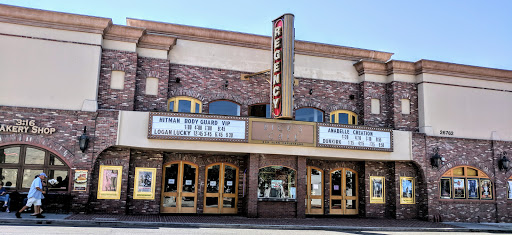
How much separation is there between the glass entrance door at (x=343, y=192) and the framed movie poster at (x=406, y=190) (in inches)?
81.0

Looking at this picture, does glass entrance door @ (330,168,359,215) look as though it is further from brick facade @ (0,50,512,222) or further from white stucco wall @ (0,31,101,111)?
white stucco wall @ (0,31,101,111)

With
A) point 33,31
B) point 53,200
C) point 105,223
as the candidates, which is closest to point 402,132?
point 105,223

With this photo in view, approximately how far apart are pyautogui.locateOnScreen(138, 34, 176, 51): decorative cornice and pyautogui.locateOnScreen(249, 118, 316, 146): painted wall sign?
4872 millimetres

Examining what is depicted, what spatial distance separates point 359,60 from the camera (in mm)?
21750

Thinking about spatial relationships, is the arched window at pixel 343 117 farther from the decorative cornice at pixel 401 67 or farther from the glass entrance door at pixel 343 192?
the decorative cornice at pixel 401 67

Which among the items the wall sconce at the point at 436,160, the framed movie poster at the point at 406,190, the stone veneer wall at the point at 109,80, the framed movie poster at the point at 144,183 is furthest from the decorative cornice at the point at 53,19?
the wall sconce at the point at 436,160

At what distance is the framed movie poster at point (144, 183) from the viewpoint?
58.1ft

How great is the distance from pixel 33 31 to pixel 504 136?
70.8 feet

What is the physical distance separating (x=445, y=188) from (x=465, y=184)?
3.63 ft

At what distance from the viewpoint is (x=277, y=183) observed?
1845 centimetres

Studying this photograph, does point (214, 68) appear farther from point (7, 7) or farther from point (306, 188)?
point (7, 7)

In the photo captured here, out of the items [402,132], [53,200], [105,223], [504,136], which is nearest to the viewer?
[105,223]

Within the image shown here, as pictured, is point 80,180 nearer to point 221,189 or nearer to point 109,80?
point 109,80

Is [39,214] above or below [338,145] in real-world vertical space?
below
